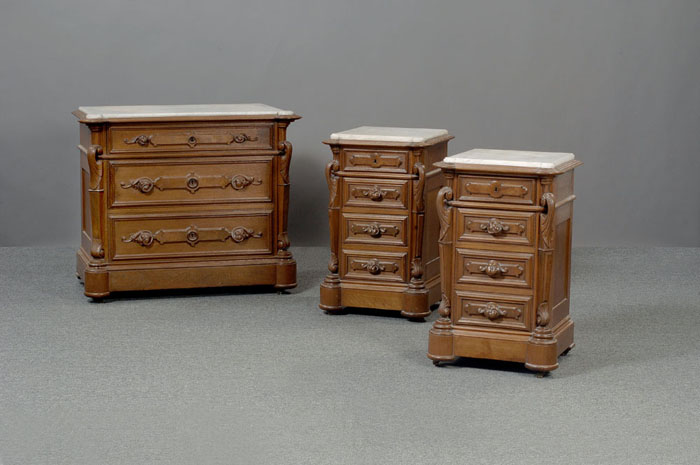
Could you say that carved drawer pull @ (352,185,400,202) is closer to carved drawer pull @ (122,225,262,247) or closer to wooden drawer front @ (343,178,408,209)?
wooden drawer front @ (343,178,408,209)

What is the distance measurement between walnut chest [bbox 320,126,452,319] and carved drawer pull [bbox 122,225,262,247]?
23.3 inches

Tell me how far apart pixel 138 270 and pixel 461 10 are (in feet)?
8.32

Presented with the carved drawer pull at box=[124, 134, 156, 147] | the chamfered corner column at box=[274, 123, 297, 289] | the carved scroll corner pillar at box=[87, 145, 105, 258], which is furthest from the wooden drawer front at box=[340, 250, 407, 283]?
the carved scroll corner pillar at box=[87, 145, 105, 258]

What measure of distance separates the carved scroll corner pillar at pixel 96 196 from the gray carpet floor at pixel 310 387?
11.1 inches

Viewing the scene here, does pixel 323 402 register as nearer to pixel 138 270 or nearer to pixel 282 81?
pixel 138 270

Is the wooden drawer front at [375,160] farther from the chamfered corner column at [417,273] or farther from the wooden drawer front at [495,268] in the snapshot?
the wooden drawer front at [495,268]

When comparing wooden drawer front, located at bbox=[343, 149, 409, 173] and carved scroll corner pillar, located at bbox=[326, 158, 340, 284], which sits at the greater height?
wooden drawer front, located at bbox=[343, 149, 409, 173]

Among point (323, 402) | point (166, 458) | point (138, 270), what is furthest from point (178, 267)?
point (166, 458)

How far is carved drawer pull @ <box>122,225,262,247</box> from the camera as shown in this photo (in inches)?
198

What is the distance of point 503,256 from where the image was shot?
3.94m

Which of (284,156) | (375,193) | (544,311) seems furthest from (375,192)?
(544,311)

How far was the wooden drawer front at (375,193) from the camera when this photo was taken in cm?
467

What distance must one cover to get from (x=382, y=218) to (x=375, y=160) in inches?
10.4

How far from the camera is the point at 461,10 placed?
621 centimetres
